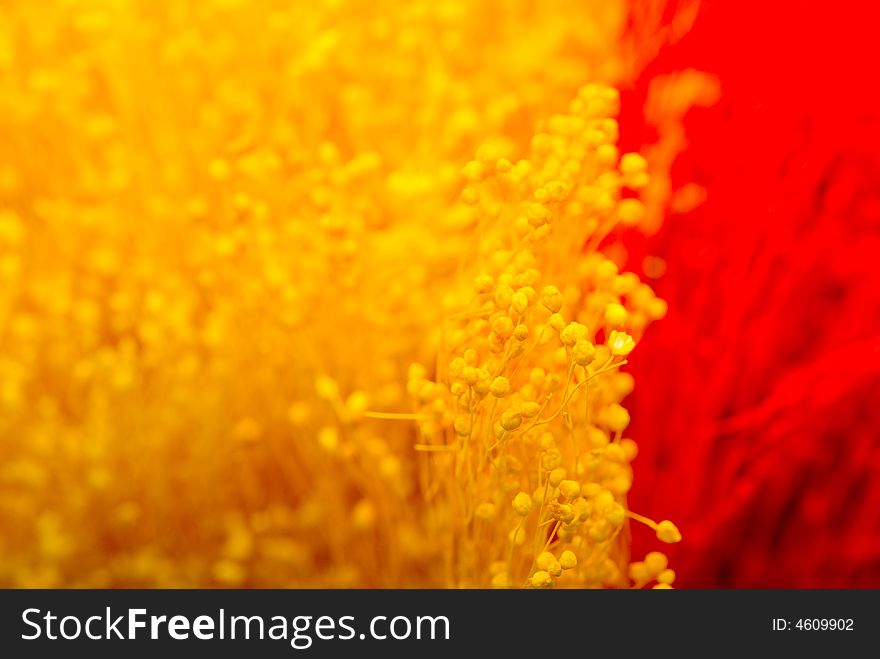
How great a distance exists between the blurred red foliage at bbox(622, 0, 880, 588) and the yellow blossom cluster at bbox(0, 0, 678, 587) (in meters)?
0.05

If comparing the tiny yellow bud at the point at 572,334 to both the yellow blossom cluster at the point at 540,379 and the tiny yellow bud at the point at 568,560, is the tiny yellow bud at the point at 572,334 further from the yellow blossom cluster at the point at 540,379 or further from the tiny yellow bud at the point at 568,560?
the tiny yellow bud at the point at 568,560

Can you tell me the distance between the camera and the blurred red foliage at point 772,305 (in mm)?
666

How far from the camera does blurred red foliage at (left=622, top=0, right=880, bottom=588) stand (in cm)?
67

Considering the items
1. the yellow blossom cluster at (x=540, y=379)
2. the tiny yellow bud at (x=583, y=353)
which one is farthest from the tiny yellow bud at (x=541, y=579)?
the tiny yellow bud at (x=583, y=353)

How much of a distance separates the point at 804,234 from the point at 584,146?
202 millimetres

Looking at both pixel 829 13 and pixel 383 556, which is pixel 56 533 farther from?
pixel 829 13

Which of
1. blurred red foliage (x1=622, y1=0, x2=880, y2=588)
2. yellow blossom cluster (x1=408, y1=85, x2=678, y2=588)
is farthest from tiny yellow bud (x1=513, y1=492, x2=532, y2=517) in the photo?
blurred red foliage (x1=622, y1=0, x2=880, y2=588)

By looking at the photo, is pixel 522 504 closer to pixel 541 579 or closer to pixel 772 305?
pixel 541 579

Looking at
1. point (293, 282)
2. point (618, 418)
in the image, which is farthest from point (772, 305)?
point (293, 282)

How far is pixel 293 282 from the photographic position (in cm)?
70

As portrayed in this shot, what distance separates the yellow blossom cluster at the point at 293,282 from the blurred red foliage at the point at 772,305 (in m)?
0.05

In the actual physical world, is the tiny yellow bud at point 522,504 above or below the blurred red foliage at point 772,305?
below

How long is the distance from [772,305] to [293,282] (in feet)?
1.05

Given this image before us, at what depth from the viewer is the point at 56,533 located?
669 millimetres
